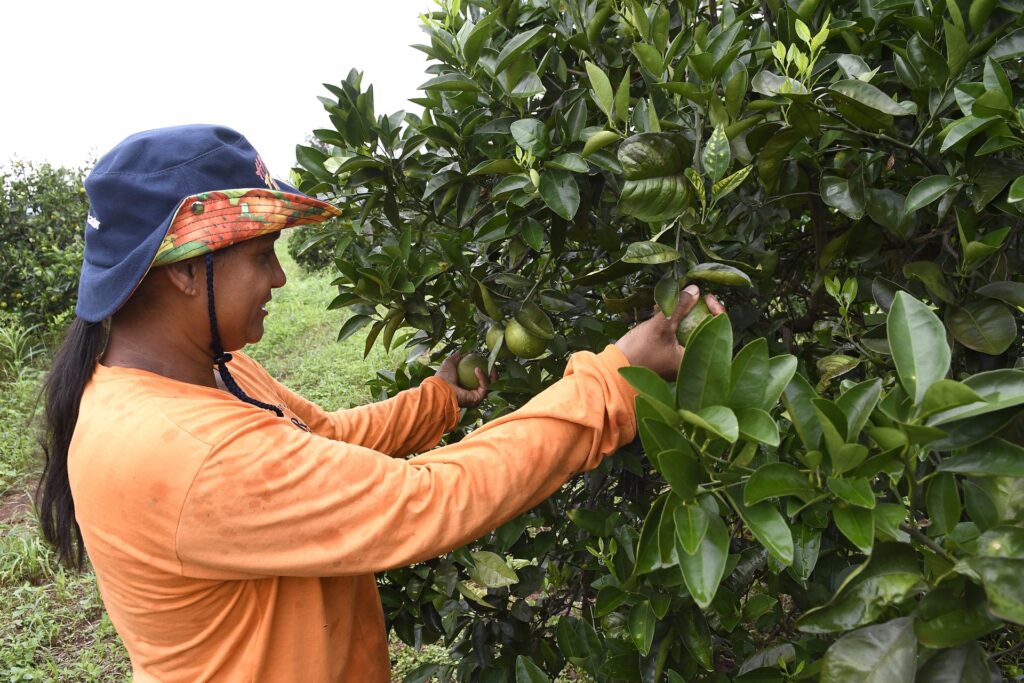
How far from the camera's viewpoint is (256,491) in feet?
4.03

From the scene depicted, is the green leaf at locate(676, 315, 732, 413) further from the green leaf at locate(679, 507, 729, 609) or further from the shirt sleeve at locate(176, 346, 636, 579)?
the shirt sleeve at locate(176, 346, 636, 579)

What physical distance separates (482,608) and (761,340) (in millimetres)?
1100

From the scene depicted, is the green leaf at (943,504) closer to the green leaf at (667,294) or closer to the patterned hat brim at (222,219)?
the green leaf at (667,294)

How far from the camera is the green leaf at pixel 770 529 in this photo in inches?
33.4

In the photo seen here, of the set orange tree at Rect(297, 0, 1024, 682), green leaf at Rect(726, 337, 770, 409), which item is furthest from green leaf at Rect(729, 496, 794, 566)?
green leaf at Rect(726, 337, 770, 409)

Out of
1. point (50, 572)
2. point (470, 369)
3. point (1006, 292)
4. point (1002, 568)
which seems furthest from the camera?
point (50, 572)

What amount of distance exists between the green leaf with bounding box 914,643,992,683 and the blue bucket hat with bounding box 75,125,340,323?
1111 mm

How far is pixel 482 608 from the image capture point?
1.77 m

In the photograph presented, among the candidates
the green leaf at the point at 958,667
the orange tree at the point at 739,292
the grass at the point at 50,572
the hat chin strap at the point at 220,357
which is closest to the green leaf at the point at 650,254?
the orange tree at the point at 739,292

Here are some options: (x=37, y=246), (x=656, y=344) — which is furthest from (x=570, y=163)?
(x=37, y=246)

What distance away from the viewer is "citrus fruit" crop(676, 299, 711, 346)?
118cm

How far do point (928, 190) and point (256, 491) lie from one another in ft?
3.48

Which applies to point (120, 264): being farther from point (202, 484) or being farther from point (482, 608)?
point (482, 608)

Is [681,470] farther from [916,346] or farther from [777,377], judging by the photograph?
[916,346]
